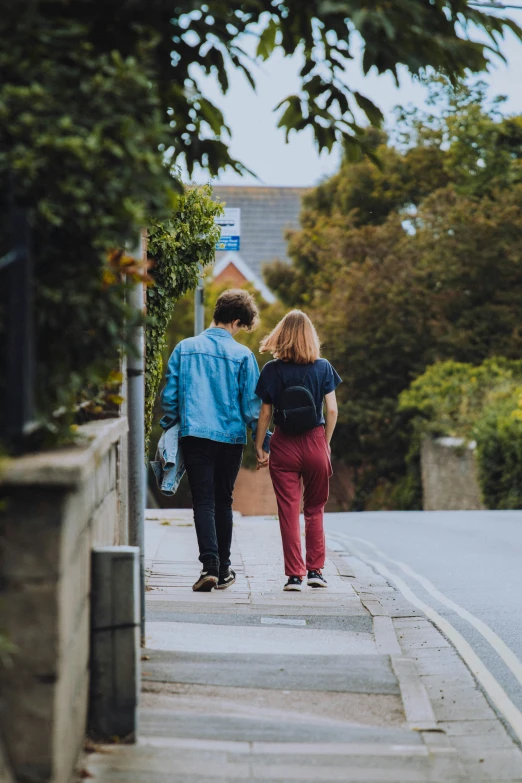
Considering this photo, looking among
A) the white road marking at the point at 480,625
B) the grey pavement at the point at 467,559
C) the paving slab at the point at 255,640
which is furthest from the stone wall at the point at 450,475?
the paving slab at the point at 255,640

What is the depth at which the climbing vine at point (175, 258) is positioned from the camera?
314 inches

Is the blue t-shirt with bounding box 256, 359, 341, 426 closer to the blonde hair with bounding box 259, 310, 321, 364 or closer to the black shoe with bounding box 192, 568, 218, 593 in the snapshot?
the blonde hair with bounding box 259, 310, 321, 364

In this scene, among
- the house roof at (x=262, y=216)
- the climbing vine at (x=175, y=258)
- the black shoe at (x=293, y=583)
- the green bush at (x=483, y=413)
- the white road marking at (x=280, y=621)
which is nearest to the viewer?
the white road marking at (x=280, y=621)

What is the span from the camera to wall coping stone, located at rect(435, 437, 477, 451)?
79.2 ft

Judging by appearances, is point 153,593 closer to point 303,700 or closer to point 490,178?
point 303,700

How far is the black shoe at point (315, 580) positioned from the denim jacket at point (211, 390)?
3.87 ft

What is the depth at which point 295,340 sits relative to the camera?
770 cm

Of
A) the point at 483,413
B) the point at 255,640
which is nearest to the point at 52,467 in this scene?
the point at 255,640

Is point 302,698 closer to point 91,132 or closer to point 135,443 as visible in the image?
point 135,443

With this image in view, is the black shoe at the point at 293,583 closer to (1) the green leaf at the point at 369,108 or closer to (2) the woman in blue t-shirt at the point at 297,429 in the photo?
(2) the woman in blue t-shirt at the point at 297,429

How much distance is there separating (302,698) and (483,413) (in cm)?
1949

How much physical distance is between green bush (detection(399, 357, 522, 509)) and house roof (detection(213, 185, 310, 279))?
2083 cm

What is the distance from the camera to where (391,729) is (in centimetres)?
464

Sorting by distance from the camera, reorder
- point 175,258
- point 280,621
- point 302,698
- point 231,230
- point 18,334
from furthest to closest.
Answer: point 231,230
point 175,258
point 280,621
point 302,698
point 18,334
